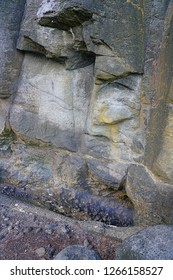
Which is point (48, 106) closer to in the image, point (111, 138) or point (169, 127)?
point (111, 138)

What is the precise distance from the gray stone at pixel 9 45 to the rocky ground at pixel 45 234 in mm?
1078

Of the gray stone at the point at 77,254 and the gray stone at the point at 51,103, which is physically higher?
the gray stone at the point at 51,103

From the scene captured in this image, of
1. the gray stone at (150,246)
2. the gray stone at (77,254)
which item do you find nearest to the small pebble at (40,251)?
the gray stone at (77,254)

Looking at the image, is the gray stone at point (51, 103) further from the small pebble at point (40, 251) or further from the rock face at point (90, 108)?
the small pebble at point (40, 251)

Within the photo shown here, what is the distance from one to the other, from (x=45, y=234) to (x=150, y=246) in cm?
80

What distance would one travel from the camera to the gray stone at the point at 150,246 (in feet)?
5.67

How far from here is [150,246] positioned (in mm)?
1778

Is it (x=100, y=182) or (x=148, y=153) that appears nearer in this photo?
(x=148, y=153)

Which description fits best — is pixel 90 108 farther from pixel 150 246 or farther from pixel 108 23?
pixel 150 246

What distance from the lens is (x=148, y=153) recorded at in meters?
2.38

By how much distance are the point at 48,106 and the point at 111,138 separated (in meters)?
0.64

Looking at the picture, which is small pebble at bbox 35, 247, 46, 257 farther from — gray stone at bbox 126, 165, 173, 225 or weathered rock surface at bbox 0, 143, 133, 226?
gray stone at bbox 126, 165, 173, 225
